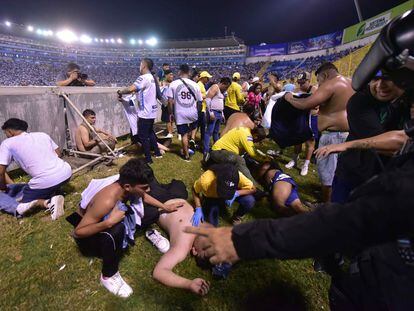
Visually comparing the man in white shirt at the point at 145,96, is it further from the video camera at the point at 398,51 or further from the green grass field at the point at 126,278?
the video camera at the point at 398,51

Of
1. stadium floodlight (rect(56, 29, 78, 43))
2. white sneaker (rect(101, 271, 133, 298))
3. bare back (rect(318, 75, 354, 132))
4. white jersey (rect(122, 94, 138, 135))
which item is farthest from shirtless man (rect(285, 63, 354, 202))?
stadium floodlight (rect(56, 29, 78, 43))

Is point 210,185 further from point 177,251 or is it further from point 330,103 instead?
point 330,103

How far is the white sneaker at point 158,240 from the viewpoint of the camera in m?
2.99

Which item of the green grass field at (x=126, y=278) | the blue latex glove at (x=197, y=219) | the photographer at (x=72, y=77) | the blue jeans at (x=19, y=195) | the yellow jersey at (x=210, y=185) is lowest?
the green grass field at (x=126, y=278)

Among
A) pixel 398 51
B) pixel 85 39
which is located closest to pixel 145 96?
pixel 398 51

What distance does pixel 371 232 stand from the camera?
2.52 feet

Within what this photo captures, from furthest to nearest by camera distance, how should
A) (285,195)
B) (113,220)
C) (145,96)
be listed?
(145,96), (285,195), (113,220)

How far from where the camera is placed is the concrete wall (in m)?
4.50

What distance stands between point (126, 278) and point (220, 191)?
4.80 feet

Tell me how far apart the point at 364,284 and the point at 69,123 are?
628 centimetres

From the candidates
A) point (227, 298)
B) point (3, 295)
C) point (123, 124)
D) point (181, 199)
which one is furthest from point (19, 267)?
point (123, 124)

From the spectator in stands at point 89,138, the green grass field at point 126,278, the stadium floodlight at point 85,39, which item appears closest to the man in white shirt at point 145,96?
the spectator in stands at point 89,138

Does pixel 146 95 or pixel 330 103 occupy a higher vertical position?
pixel 146 95

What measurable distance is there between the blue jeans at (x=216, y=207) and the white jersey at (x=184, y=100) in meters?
2.82
